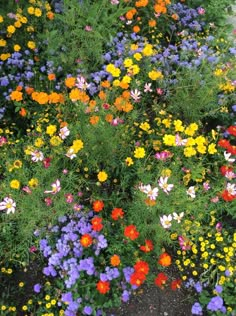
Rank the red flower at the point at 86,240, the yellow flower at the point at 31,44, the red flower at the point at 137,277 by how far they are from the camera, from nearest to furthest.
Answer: the red flower at the point at 137,277 → the red flower at the point at 86,240 → the yellow flower at the point at 31,44

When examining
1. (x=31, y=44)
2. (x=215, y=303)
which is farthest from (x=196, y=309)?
(x=31, y=44)

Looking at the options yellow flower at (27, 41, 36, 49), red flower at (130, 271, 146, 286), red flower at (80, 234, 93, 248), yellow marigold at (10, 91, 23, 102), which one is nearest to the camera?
red flower at (130, 271, 146, 286)

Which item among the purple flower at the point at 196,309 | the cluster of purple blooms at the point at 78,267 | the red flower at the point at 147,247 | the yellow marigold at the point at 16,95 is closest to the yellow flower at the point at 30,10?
the yellow marigold at the point at 16,95

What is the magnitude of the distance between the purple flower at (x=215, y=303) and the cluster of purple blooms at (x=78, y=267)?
51 centimetres

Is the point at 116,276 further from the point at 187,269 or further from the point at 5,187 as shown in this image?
the point at 5,187

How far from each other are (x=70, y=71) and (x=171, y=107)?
103 cm

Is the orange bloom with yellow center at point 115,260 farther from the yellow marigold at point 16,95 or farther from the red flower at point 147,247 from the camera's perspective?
the yellow marigold at point 16,95

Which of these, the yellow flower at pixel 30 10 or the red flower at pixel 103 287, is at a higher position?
the yellow flower at pixel 30 10

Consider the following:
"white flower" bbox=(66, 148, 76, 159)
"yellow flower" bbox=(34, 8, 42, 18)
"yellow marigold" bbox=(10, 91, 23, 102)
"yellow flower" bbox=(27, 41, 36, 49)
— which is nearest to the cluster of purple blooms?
"white flower" bbox=(66, 148, 76, 159)

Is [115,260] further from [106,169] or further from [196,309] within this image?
[106,169]

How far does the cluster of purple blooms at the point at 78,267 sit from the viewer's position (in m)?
2.49

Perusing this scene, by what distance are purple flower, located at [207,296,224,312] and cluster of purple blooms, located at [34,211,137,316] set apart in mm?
509

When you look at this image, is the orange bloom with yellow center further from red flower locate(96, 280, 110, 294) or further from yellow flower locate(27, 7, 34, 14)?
yellow flower locate(27, 7, 34, 14)

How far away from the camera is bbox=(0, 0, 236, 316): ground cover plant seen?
262 centimetres
